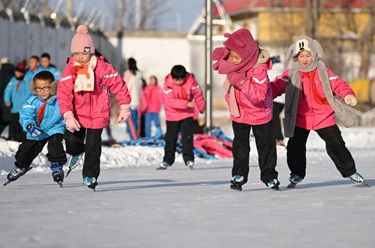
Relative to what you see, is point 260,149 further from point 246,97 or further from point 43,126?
point 43,126

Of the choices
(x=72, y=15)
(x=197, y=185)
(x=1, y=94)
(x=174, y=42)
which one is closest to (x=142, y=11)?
(x=174, y=42)

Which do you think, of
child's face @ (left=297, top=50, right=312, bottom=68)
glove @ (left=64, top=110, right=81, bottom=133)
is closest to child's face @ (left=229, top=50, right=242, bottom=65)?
child's face @ (left=297, top=50, right=312, bottom=68)

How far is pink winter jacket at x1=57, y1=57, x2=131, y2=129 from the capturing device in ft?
30.0

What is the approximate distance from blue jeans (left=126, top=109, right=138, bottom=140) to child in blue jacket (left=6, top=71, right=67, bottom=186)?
9.98 m

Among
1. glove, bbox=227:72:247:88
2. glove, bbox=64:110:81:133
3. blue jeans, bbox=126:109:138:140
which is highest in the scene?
glove, bbox=227:72:247:88

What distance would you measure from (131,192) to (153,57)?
3815 centimetres

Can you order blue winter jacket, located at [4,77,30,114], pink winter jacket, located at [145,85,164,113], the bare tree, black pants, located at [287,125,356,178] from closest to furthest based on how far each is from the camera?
black pants, located at [287,125,356,178], blue winter jacket, located at [4,77,30,114], pink winter jacket, located at [145,85,164,113], the bare tree

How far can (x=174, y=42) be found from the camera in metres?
47.2

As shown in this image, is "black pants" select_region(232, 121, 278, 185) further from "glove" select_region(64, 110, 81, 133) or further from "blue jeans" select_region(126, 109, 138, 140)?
"blue jeans" select_region(126, 109, 138, 140)

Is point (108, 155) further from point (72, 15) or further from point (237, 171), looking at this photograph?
point (72, 15)

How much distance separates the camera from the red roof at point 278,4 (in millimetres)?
46875

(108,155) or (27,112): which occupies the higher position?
(27,112)

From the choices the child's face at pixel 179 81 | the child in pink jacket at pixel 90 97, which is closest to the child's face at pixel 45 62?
the child's face at pixel 179 81

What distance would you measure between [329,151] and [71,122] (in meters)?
2.49
